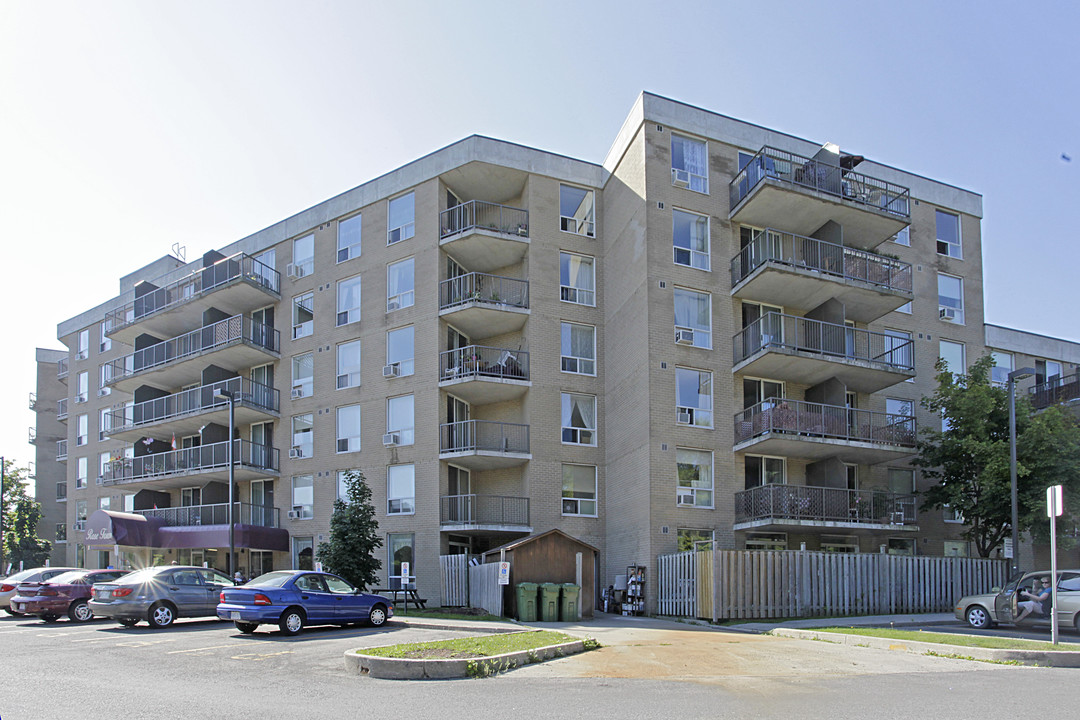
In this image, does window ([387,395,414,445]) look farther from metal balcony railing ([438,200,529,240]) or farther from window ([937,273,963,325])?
window ([937,273,963,325])

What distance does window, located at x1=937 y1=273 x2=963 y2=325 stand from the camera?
109ft

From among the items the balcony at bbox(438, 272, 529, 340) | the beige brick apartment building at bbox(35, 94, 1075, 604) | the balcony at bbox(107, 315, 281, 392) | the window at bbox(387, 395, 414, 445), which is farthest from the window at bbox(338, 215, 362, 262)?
the window at bbox(387, 395, 414, 445)

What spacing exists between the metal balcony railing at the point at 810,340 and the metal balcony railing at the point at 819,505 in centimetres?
427

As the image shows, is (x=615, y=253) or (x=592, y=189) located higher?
(x=592, y=189)

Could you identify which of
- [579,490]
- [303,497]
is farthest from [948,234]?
[303,497]

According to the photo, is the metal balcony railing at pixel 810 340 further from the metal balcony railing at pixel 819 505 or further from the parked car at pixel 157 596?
the parked car at pixel 157 596

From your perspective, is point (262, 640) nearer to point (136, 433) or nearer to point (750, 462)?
point (750, 462)

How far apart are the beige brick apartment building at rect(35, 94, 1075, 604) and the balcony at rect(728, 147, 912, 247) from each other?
0.35ft

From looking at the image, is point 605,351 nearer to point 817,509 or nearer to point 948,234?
point 817,509

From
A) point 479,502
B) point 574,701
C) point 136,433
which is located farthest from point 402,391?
point 574,701

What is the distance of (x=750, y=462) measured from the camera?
93.7ft

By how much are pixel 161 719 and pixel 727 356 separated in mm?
22098

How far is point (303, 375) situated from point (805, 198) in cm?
1982

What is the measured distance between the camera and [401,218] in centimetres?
3234
